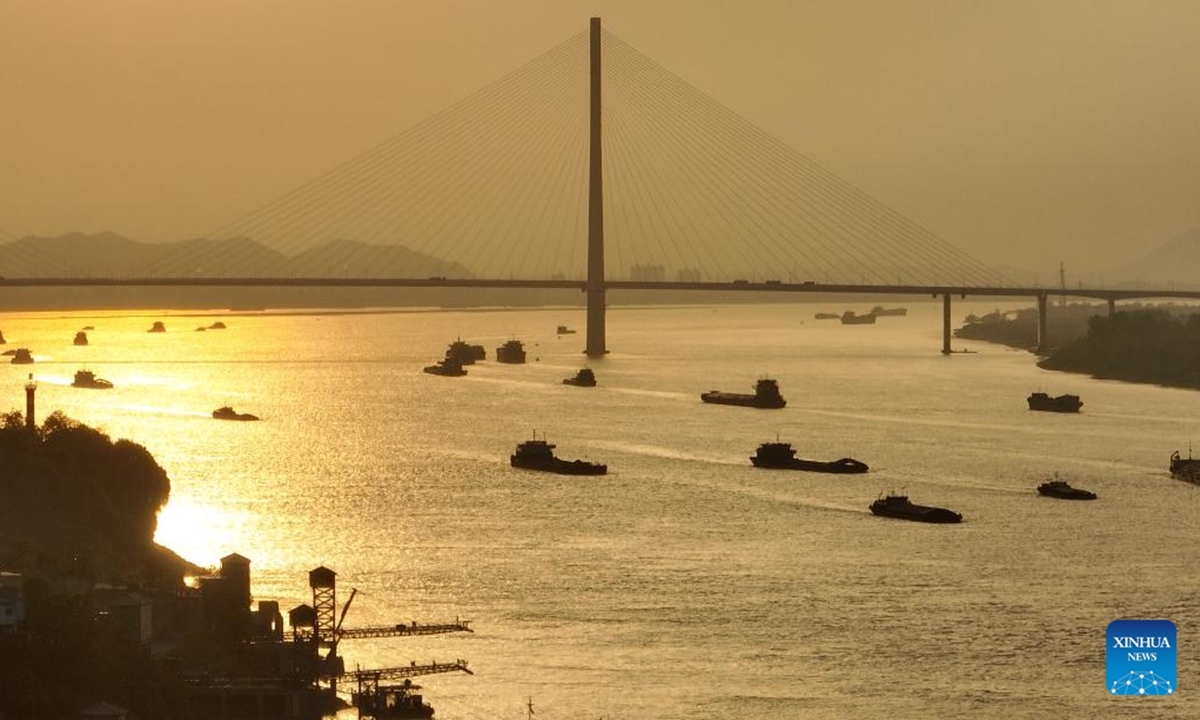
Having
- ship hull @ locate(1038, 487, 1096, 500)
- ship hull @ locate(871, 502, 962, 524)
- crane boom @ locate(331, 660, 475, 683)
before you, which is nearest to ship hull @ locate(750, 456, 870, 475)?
ship hull @ locate(1038, 487, 1096, 500)

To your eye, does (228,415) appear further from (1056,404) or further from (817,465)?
(1056,404)

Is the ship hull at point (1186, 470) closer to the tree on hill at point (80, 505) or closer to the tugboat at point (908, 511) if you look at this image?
the tugboat at point (908, 511)

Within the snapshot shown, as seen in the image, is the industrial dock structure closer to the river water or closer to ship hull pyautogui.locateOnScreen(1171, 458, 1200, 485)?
the river water

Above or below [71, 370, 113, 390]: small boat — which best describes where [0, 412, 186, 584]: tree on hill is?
below

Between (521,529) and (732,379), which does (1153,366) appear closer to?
(732,379)

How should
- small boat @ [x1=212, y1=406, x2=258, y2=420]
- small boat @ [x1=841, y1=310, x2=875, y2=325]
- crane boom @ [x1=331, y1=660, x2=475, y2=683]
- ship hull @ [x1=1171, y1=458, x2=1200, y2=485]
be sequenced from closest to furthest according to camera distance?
crane boom @ [x1=331, y1=660, x2=475, y2=683], ship hull @ [x1=1171, y1=458, x2=1200, y2=485], small boat @ [x1=212, y1=406, x2=258, y2=420], small boat @ [x1=841, y1=310, x2=875, y2=325]

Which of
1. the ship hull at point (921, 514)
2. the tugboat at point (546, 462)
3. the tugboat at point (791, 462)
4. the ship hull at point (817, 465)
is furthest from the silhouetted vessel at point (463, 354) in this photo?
the ship hull at point (921, 514)
